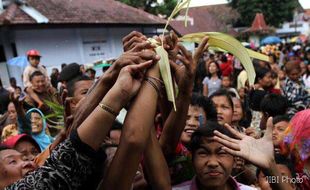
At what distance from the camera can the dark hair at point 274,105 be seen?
151 inches

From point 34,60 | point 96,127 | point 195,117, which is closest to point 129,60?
point 96,127

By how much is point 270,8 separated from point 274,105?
1180 inches

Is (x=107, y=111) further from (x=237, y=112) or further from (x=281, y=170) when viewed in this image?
(x=237, y=112)

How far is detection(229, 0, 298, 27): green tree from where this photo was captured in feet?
102

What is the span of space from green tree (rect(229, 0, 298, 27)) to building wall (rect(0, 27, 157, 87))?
18.8 meters

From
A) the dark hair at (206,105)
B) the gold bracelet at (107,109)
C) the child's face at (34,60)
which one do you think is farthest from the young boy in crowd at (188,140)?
the child's face at (34,60)

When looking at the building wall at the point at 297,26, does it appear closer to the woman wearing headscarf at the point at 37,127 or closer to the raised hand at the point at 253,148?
the woman wearing headscarf at the point at 37,127

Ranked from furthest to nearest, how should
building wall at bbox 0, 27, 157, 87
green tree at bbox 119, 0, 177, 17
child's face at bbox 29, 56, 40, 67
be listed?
1. green tree at bbox 119, 0, 177, 17
2. building wall at bbox 0, 27, 157, 87
3. child's face at bbox 29, 56, 40, 67

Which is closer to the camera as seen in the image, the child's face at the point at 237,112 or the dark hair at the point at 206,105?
the dark hair at the point at 206,105

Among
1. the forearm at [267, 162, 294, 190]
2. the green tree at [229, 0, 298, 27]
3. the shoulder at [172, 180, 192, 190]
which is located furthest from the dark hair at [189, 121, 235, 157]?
the green tree at [229, 0, 298, 27]

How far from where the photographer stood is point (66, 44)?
43.2 feet

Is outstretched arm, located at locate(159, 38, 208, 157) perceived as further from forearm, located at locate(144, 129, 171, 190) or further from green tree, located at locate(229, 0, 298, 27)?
green tree, located at locate(229, 0, 298, 27)

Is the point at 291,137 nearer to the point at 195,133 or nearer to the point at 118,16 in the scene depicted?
the point at 195,133

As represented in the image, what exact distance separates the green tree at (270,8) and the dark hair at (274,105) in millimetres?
29028
